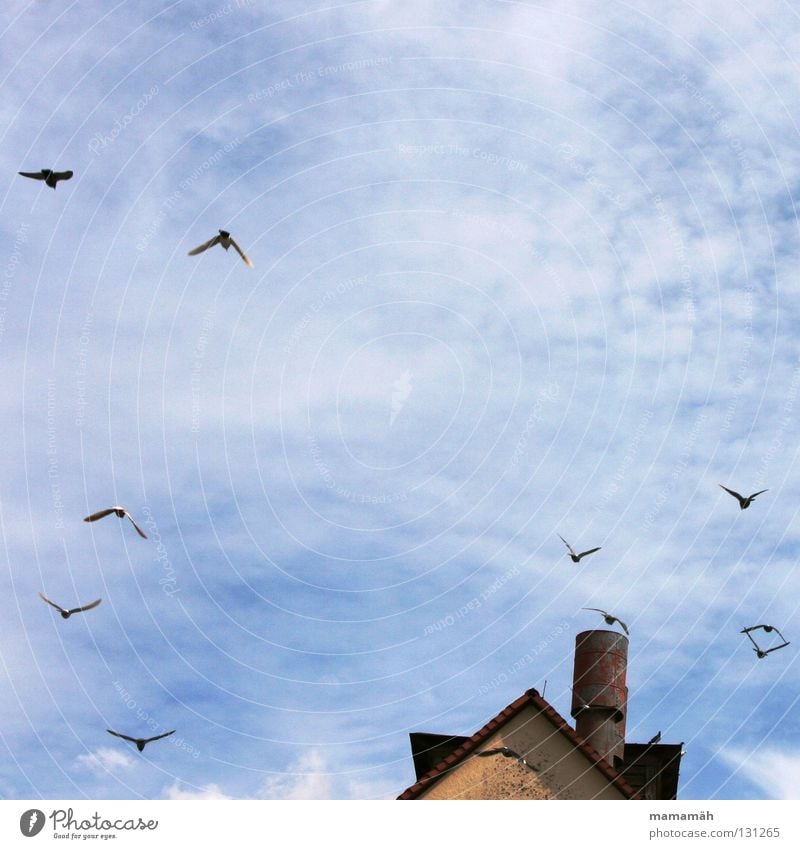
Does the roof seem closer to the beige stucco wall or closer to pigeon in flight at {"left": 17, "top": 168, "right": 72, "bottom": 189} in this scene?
the beige stucco wall

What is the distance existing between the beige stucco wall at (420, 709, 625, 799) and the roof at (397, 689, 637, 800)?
0.13 meters

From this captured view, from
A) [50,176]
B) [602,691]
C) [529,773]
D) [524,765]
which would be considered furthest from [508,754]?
[50,176]

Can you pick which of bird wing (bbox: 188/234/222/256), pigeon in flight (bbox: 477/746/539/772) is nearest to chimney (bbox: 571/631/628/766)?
pigeon in flight (bbox: 477/746/539/772)

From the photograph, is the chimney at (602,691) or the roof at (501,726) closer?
the roof at (501,726)

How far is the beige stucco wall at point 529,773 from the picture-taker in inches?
1287

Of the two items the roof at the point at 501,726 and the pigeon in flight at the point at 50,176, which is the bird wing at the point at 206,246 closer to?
the pigeon in flight at the point at 50,176

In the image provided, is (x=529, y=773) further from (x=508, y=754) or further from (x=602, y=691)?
(x=602, y=691)

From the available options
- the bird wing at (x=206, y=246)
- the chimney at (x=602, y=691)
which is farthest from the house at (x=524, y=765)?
the bird wing at (x=206, y=246)

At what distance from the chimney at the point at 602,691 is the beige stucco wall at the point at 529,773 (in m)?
5.56

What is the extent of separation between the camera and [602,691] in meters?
41.1

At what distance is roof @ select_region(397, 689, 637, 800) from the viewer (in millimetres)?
32594
